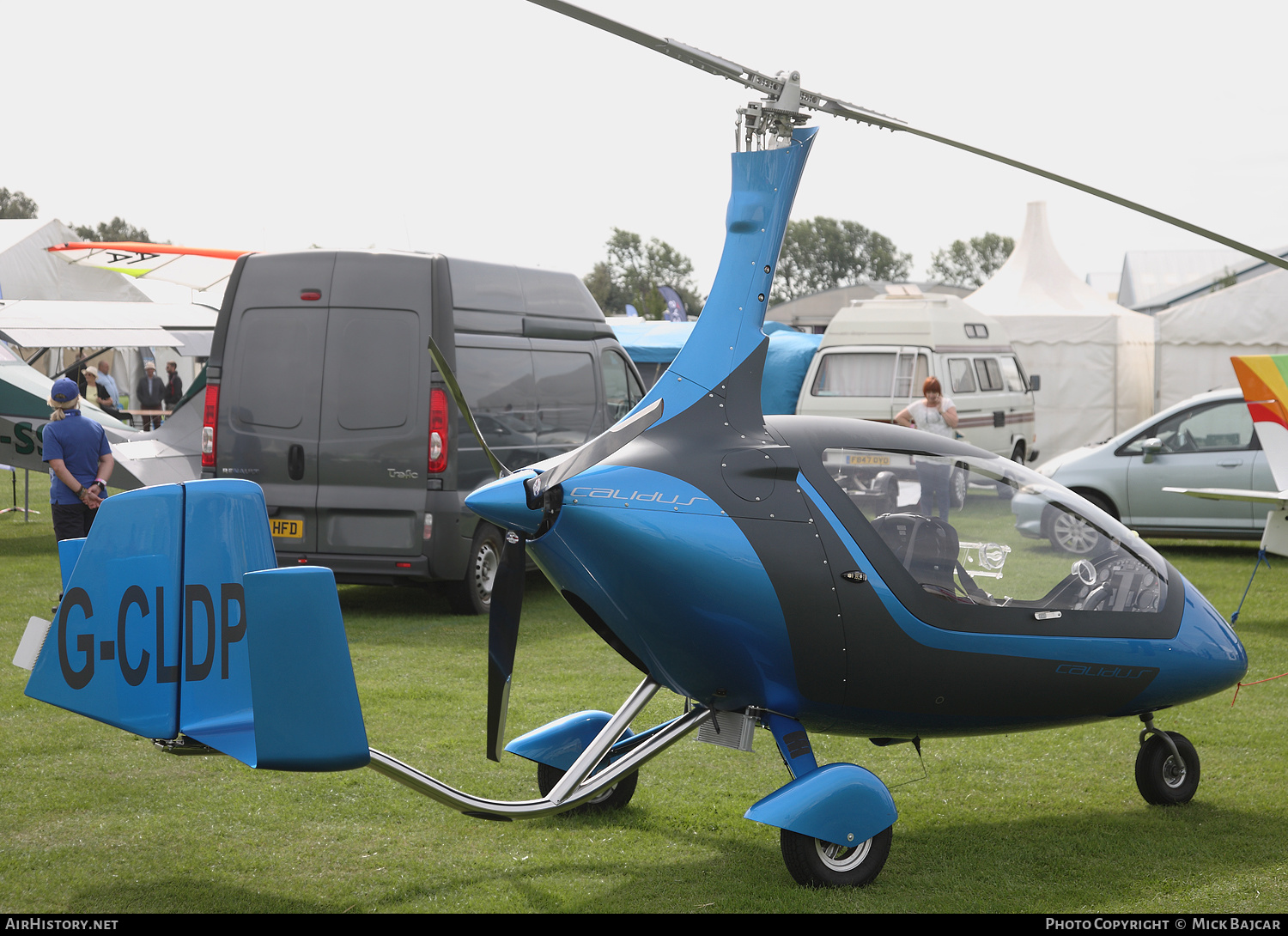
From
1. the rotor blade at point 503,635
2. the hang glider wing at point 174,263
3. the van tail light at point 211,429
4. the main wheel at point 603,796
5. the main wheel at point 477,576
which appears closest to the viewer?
the rotor blade at point 503,635

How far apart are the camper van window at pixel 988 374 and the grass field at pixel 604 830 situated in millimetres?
10022

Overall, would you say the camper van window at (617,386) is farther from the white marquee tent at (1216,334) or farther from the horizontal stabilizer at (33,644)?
the white marquee tent at (1216,334)

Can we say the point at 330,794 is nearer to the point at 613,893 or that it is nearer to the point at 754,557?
the point at 613,893

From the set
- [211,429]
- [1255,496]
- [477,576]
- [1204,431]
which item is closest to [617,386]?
[477,576]

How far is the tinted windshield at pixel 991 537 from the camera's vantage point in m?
4.24

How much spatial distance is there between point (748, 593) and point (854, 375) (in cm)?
1214

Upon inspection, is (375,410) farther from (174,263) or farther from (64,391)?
(174,263)

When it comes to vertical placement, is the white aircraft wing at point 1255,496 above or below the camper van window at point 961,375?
below

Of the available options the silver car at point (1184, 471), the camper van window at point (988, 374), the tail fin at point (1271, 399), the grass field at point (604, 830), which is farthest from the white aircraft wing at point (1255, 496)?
the camper van window at point (988, 374)

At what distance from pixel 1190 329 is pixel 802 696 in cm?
1746

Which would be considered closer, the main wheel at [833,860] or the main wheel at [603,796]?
the main wheel at [833,860]

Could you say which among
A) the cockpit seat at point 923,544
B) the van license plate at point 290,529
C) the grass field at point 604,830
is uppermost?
the cockpit seat at point 923,544

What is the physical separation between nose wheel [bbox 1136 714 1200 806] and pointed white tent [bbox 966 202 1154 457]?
630 inches

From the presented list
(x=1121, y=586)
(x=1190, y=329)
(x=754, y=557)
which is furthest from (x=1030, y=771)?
(x=1190, y=329)
